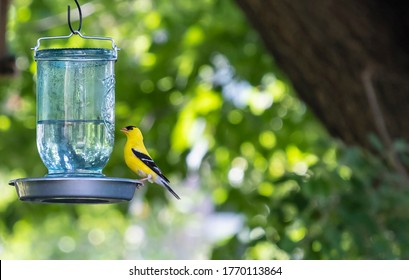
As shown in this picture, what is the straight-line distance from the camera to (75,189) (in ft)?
9.07

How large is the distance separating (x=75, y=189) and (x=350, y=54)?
2759mm

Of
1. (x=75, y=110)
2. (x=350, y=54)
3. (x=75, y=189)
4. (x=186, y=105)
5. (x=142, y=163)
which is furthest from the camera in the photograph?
(x=186, y=105)

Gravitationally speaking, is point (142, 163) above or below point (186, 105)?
below

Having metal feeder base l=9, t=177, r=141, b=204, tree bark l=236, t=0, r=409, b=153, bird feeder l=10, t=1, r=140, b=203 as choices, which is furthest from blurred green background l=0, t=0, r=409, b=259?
metal feeder base l=9, t=177, r=141, b=204

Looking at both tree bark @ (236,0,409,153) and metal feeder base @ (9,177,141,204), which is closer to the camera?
metal feeder base @ (9,177,141,204)

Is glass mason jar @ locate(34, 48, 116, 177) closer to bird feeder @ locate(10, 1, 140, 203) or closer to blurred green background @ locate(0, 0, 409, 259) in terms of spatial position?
bird feeder @ locate(10, 1, 140, 203)

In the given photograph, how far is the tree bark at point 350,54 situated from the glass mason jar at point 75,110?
1987mm

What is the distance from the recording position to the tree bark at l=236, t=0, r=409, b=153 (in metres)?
5.17

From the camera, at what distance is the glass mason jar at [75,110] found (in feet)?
10.8

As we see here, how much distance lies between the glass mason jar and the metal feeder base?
41 centimetres

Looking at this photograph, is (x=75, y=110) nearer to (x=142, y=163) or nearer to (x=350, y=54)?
(x=142, y=163)

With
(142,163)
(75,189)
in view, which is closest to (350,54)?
(142,163)

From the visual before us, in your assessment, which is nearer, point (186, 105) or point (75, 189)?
point (75, 189)
